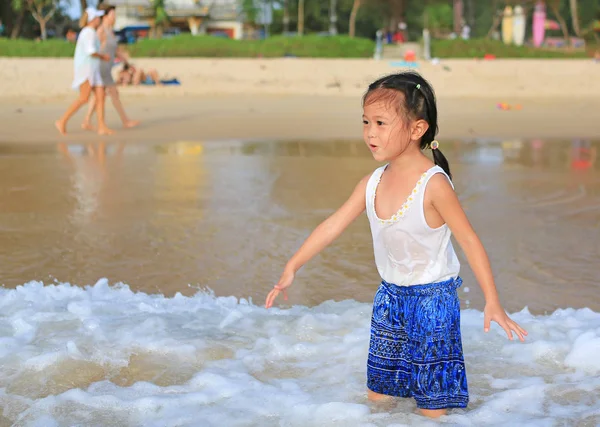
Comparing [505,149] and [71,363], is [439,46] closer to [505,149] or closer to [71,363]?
[505,149]

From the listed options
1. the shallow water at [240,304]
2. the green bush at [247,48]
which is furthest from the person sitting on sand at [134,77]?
the shallow water at [240,304]

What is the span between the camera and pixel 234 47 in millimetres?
27172

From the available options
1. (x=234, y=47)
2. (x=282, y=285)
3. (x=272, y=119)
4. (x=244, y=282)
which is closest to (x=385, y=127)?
(x=282, y=285)

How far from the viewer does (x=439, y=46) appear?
94.9ft

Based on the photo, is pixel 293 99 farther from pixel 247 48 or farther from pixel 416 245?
pixel 416 245

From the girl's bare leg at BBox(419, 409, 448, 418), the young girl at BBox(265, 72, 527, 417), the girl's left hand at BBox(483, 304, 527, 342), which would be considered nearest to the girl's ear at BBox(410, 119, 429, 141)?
the young girl at BBox(265, 72, 527, 417)

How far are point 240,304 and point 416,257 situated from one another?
5.33 feet

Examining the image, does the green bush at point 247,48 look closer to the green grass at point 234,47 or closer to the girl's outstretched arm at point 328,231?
the green grass at point 234,47

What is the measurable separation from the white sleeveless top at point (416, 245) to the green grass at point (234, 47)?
2283cm

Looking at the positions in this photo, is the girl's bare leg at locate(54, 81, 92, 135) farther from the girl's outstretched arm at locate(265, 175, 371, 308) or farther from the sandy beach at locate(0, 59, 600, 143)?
the girl's outstretched arm at locate(265, 175, 371, 308)

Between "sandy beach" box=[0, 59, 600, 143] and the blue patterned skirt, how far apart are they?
8.68 metres

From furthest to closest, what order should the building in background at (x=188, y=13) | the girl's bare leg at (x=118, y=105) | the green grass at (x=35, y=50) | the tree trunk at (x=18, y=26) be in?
the building in background at (x=188, y=13) → the tree trunk at (x=18, y=26) → the green grass at (x=35, y=50) → the girl's bare leg at (x=118, y=105)

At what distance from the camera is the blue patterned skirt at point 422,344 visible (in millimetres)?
3086

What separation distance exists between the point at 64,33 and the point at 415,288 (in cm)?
5847
